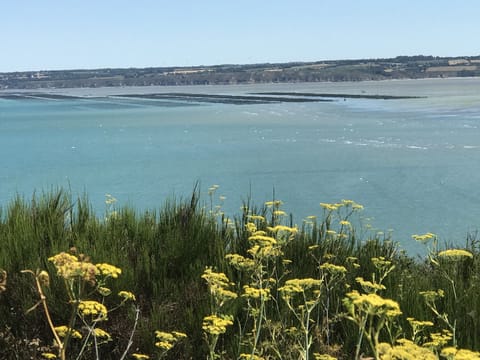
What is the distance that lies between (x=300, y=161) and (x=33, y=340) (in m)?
17.6

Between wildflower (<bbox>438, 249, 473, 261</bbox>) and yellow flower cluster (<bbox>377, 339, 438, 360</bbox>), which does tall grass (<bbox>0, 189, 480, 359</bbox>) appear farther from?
yellow flower cluster (<bbox>377, 339, 438, 360</bbox>)

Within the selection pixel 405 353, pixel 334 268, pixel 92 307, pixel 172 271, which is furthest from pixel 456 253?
pixel 172 271

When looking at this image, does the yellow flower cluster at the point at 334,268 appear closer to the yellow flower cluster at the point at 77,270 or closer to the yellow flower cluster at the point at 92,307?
the yellow flower cluster at the point at 92,307

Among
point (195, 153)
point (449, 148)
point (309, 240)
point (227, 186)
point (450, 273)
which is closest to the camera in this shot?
point (450, 273)

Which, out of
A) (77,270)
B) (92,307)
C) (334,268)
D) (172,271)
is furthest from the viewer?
(172,271)

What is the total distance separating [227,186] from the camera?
16312 mm

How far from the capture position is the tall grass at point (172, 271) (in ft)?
10.4

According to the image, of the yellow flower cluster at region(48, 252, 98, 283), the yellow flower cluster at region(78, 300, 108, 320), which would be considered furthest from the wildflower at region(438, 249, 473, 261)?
the yellow flower cluster at region(48, 252, 98, 283)

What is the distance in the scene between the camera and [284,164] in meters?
20.0

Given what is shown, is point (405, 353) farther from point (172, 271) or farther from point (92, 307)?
point (172, 271)

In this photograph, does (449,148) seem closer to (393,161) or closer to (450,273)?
(393,161)

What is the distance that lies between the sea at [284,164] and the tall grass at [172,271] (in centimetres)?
91

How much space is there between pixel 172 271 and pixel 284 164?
16.2 meters

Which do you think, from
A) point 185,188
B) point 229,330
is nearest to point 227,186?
point 185,188
